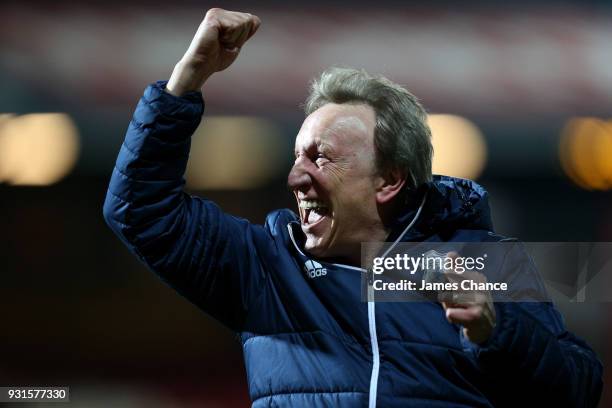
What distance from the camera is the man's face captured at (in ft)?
5.91

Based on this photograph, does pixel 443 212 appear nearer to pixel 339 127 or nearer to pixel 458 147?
pixel 339 127

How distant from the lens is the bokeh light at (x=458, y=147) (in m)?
3.51

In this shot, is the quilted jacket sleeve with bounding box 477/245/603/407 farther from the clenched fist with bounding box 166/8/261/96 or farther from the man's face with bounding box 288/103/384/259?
the clenched fist with bounding box 166/8/261/96

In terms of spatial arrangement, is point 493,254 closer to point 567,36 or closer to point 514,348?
point 514,348

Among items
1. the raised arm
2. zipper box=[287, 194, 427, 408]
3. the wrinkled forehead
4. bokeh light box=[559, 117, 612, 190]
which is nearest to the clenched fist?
the raised arm

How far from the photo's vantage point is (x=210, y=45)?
158cm

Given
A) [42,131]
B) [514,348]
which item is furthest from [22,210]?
[514,348]

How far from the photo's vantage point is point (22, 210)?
3.45 m

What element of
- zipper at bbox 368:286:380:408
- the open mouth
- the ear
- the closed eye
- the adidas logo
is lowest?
zipper at bbox 368:286:380:408

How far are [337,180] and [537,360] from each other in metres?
0.56

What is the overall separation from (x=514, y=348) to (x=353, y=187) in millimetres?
538

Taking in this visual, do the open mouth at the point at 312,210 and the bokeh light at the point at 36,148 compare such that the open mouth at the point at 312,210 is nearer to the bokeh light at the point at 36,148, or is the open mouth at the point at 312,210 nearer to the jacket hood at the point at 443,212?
the jacket hood at the point at 443,212

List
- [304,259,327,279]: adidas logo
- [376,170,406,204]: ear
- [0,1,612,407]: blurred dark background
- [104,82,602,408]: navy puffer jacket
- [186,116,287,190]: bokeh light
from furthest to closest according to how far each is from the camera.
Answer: [186,116,287,190]: bokeh light → [0,1,612,407]: blurred dark background → [376,170,406,204]: ear → [304,259,327,279]: adidas logo → [104,82,602,408]: navy puffer jacket

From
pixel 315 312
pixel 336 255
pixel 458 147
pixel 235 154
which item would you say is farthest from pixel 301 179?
pixel 458 147
